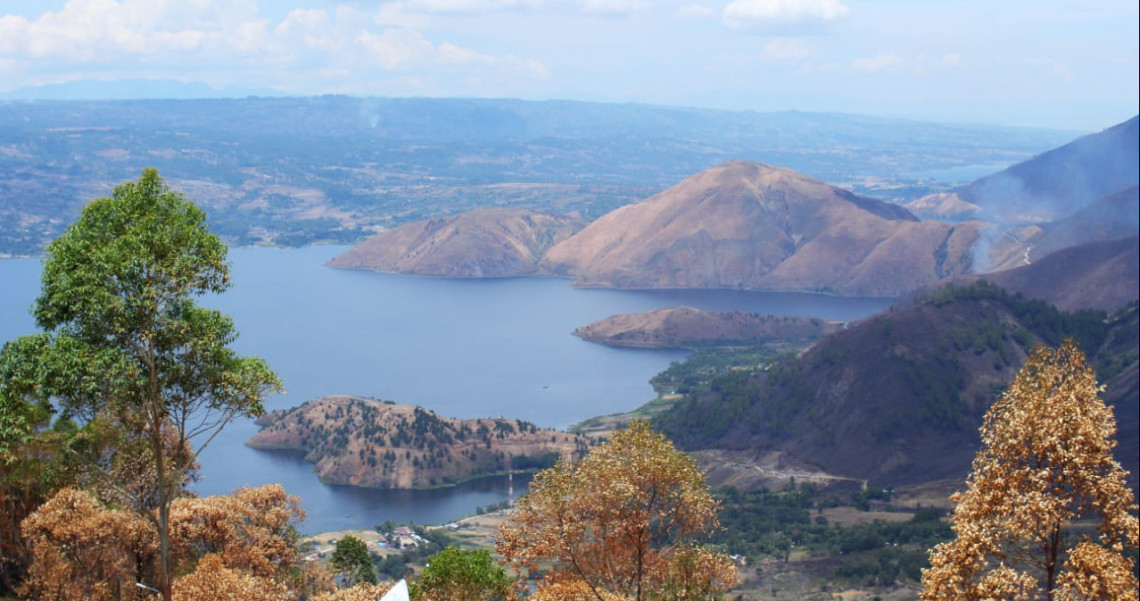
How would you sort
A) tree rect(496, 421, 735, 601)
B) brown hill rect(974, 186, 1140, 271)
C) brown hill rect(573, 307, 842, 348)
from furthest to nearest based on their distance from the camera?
brown hill rect(573, 307, 842, 348) < brown hill rect(974, 186, 1140, 271) < tree rect(496, 421, 735, 601)

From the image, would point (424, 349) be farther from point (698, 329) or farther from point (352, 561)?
point (352, 561)

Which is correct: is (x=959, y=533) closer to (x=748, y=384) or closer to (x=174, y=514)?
(x=174, y=514)

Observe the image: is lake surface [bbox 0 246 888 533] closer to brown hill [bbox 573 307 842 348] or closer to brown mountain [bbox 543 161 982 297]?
brown hill [bbox 573 307 842 348]

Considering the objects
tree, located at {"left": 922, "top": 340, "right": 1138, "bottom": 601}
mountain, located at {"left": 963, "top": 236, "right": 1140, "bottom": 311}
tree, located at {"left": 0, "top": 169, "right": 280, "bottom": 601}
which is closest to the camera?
tree, located at {"left": 922, "top": 340, "right": 1138, "bottom": 601}

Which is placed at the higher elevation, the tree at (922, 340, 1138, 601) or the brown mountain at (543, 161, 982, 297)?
the tree at (922, 340, 1138, 601)

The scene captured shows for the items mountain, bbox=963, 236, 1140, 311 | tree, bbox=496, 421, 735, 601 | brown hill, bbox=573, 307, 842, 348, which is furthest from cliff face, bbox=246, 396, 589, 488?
tree, bbox=496, 421, 735, 601

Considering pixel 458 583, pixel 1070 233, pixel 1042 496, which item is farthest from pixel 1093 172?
pixel 1042 496
